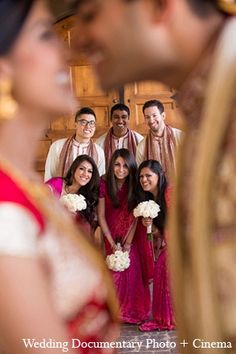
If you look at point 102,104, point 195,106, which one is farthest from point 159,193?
point 195,106

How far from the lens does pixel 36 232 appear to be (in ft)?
2.35

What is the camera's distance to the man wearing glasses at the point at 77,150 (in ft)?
13.8

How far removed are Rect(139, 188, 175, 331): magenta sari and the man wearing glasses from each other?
2.49ft

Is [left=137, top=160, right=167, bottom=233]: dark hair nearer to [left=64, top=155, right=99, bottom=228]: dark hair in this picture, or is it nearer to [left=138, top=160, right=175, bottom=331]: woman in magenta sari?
[left=138, top=160, right=175, bottom=331]: woman in magenta sari

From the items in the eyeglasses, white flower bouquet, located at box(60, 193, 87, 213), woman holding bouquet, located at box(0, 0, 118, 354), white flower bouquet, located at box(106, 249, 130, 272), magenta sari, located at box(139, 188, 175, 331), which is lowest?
magenta sari, located at box(139, 188, 175, 331)

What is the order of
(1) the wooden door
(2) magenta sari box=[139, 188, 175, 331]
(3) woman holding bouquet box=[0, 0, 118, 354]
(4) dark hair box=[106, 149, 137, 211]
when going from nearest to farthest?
(3) woman holding bouquet box=[0, 0, 118, 354], (2) magenta sari box=[139, 188, 175, 331], (4) dark hair box=[106, 149, 137, 211], (1) the wooden door

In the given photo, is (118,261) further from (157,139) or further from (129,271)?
(157,139)

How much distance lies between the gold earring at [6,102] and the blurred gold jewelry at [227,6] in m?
0.24

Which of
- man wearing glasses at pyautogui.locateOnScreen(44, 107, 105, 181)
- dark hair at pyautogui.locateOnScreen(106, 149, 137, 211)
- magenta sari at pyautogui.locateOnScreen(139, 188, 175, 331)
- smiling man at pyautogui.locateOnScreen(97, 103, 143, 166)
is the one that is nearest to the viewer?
magenta sari at pyautogui.locateOnScreen(139, 188, 175, 331)

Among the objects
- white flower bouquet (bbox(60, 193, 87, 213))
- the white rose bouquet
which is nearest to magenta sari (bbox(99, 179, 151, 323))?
the white rose bouquet

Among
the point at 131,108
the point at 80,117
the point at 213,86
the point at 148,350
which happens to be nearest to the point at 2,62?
the point at 213,86

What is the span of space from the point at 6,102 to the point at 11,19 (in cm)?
9

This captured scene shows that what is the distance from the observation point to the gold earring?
77 cm

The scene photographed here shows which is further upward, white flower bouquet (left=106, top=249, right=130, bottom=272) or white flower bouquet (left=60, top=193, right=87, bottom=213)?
white flower bouquet (left=60, top=193, right=87, bottom=213)
